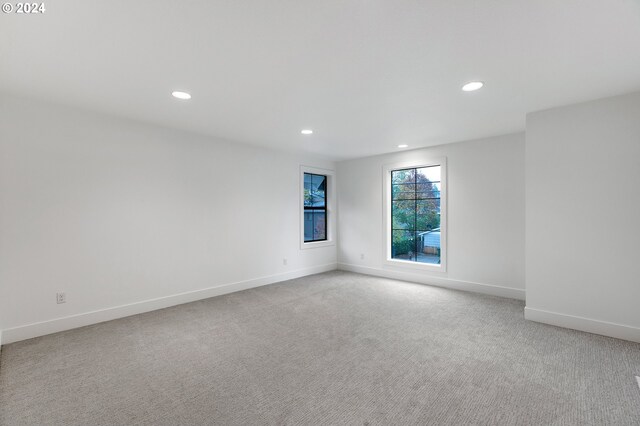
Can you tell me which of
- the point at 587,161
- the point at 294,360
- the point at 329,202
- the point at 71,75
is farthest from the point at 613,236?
the point at 71,75

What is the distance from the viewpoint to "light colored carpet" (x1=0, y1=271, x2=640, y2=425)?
1.88 metres

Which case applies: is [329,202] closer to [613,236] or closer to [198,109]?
[198,109]

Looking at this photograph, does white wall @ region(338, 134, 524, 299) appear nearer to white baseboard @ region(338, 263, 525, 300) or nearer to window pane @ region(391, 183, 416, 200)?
white baseboard @ region(338, 263, 525, 300)

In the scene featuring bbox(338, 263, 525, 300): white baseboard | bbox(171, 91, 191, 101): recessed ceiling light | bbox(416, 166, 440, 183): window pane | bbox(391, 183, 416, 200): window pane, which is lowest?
bbox(338, 263, 525, 300): white baseboard

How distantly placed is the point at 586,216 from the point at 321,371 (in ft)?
10.5

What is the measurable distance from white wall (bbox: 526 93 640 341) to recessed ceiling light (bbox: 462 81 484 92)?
1.28 m

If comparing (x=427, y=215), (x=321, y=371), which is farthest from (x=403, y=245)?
(x=321, y=371)

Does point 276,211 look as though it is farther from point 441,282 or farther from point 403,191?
point 441,282

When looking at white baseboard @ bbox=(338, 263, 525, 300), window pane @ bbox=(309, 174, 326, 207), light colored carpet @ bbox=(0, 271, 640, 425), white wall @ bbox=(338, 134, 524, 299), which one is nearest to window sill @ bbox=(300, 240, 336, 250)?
white baseboard @ bbox=(338, 263, 525, 300)

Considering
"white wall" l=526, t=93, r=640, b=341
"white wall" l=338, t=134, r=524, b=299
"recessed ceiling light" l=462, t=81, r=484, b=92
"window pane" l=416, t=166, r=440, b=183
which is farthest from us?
"window pane" l=416, t=166, r=440, b=183

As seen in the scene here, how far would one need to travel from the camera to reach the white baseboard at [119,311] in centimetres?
294

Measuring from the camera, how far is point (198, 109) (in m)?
3.27

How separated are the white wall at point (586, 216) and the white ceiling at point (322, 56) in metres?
0.29

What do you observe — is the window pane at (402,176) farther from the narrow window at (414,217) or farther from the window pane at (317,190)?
the window pane at (317,190)
